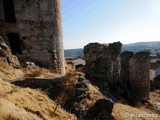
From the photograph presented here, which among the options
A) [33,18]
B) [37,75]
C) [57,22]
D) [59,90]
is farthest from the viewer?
[57,22]

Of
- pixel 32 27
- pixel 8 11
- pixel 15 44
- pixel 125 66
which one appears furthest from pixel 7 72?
pixel 125 66

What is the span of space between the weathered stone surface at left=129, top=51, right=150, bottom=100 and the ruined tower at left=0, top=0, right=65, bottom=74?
21.4 ft

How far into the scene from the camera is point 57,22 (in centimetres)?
929

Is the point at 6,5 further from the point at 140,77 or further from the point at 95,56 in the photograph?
the point at 140,77

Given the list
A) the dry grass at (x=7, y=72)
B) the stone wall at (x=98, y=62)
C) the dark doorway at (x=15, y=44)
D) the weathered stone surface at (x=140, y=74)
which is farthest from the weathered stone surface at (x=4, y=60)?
the weathered stone surface at (x=140, y=74)

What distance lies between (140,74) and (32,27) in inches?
354

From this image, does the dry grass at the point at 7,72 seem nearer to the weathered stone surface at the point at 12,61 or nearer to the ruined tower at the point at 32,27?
the weathered stone surface at the point at 12,61

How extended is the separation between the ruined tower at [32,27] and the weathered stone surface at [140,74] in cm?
651

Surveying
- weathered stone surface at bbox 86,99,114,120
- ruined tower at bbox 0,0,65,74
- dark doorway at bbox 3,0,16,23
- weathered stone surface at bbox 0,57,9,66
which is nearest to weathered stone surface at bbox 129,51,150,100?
ruined tower at bbox 0,0,65,74

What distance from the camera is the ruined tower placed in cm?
829

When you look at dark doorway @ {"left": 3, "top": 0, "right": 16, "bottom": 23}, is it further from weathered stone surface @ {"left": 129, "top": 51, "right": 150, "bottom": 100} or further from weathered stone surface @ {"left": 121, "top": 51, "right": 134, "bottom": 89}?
weathered stone surface @ {"left": 121, "top": 51, "right": 134, "bottom": 89}

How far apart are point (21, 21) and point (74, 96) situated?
6.12 metres

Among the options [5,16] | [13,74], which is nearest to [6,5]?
[5,16]

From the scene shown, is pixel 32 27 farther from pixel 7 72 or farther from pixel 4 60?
pixel 7 72
